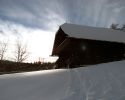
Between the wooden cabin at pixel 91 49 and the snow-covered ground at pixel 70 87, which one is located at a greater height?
the wooden cabin at pixel 91 49

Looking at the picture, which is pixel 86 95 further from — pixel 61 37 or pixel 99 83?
pixel 61 37

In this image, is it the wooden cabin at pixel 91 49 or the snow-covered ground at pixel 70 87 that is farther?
the wooden cabin at pixel 91 49

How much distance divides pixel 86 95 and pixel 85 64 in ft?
22.8

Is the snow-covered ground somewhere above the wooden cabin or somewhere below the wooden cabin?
below

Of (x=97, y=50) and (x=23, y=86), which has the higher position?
(x=97, y=50)

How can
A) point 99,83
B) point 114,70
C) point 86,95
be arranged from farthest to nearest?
point 114,70 < point 99,83 < point 86,95

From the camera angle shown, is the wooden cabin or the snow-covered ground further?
the wooden cabin

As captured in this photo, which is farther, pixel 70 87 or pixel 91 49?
pixel 91 49

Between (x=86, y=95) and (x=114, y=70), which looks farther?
(x=114, y=70)

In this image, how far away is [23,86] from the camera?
7.79 metres

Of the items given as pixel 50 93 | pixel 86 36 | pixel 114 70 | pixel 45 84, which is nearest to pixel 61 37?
pixel 86 36

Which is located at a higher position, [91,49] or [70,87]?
[91,49]

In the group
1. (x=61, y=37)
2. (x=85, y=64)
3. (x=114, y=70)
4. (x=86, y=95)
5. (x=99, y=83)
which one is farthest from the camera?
(x=61, y=37)

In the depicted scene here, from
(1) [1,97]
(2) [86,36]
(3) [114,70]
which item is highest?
(2) [86,36]
